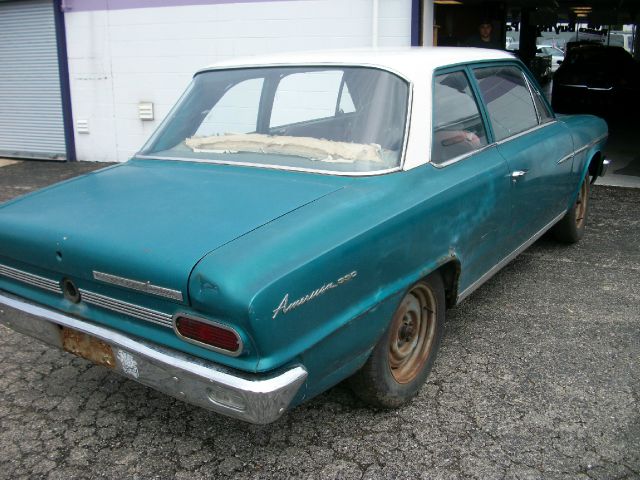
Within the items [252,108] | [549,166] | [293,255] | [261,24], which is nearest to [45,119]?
[261,24]

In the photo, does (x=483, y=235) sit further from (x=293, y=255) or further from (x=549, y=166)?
(x=293, y=255)

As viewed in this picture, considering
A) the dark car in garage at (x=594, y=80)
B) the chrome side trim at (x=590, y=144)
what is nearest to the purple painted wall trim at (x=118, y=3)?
the chrome side trim at (x=590, y=144)

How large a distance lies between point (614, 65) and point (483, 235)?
514 inches

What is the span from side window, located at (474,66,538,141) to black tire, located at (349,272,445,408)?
1193 millimetres

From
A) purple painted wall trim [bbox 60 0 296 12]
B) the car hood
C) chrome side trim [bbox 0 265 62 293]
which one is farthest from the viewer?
purple painted wall trim [bbox 60 0 296 12]

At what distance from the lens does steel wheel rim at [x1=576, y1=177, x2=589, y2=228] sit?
5448 millimetres

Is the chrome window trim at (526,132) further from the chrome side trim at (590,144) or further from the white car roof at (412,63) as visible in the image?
the white car roof at (412,63)

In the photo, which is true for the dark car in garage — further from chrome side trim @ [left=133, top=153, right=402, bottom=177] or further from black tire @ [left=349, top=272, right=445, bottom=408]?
chrome side trim @ [left=133, top=153, right=402, bottom=177]

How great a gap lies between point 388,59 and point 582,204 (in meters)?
2.95

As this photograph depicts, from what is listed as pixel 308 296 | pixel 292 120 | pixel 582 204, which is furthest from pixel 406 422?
pixel 582 204

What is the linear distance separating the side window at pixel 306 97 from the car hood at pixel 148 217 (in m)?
0.60

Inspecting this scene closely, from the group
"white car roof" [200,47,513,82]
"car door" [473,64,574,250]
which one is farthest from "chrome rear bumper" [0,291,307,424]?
"car door" [473,64,574,250]

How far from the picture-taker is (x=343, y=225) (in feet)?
8.34

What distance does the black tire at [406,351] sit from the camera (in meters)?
2.86
